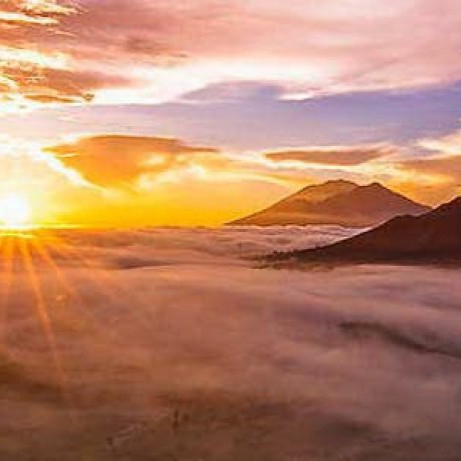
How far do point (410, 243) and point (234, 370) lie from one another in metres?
65.7

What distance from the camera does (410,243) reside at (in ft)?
321

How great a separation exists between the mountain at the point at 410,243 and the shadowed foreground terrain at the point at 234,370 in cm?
1848

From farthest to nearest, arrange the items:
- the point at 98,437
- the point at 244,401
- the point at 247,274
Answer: the point at 247,274 → the point at 244,401 → the point at 98,437

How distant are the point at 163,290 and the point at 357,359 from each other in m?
32.7

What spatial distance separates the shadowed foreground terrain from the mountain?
18.5 m

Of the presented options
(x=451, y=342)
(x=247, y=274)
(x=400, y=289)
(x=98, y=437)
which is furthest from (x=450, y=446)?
(x=247, y=274)

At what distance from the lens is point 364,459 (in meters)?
22.7

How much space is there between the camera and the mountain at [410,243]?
9312 cm

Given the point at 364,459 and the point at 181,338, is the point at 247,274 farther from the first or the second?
the point at 364,459

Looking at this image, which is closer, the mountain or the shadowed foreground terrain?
the shadowed foreground terrain

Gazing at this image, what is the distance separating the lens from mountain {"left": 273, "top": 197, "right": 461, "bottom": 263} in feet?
306

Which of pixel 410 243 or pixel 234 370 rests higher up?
pixel 410 243

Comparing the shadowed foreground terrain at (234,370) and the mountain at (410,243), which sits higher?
the mountain at (410,243)

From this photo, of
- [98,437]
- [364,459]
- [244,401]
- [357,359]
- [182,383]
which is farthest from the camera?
[357,359]
